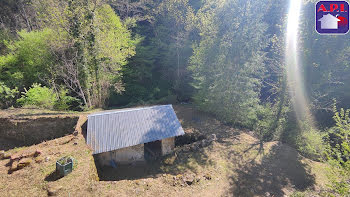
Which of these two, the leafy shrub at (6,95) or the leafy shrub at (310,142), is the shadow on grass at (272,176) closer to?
the leafy shrub at (310,142)

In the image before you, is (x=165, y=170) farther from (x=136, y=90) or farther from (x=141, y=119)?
(x=136, y=90)

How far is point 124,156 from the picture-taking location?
10586 mm

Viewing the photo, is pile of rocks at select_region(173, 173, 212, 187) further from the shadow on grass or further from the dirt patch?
the dirt patch

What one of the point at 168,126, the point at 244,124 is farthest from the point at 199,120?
the point at 168,126

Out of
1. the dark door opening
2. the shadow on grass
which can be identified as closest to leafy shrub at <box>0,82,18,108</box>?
the dark door opening

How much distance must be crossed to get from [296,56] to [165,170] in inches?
470

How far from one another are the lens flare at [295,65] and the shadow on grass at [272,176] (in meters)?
3.27

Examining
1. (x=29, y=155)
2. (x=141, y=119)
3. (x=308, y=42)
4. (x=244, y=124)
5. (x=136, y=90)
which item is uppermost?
(x=308, y=42)

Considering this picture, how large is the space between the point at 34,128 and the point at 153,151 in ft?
26.9

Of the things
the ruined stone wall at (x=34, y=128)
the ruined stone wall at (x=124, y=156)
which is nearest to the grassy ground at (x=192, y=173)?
the ruined stone wall at (x=124, y=156)

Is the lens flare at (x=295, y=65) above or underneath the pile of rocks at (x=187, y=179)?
above

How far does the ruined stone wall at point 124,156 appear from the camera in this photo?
10234mm

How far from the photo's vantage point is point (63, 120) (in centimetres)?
1208

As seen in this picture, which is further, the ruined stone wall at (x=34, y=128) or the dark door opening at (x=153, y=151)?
the ruined stone wall at (x=34, y=128)
